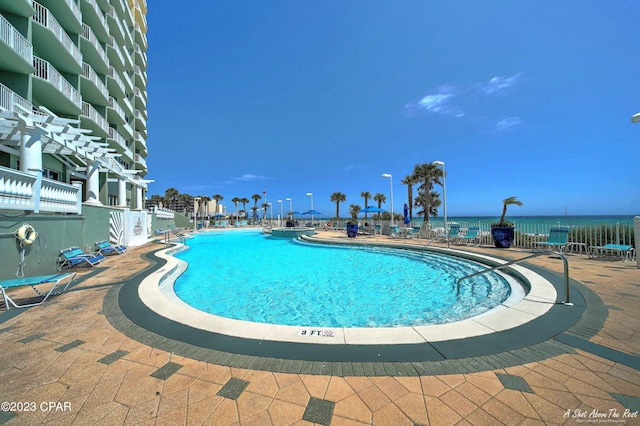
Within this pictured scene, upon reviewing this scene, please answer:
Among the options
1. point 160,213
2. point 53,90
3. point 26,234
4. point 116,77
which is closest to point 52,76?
point 53,90

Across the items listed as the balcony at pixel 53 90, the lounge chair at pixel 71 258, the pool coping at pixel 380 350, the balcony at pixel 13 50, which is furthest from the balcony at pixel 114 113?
the pool coping at pixel 380 350

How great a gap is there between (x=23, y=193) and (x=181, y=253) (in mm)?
7443

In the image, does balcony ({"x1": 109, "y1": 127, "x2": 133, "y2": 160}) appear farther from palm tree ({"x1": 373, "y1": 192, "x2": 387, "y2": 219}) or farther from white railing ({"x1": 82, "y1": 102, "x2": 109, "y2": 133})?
palm tree ({"x1": 373, "y1": 192, "x2": 387, "y2": 219})

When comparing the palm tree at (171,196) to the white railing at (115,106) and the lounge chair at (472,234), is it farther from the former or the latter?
the lounge chair at (472,234)

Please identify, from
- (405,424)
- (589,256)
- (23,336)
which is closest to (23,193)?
(23,336)

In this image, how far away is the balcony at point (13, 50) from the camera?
8906 millimetres

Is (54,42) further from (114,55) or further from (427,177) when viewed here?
(427,177)

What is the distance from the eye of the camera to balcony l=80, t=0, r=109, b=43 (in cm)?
1541

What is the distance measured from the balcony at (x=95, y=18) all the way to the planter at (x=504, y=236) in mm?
26095

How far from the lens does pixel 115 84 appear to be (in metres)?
19.4

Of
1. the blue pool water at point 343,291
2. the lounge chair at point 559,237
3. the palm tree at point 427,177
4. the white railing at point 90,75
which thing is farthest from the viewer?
the palm tree at point 427,177

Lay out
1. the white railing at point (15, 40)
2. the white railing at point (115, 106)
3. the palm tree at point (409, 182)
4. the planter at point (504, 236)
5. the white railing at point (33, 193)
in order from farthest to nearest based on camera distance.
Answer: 1. the palm tree at point (409, 182)
2. the white railing at point (115, 106)
3. the planter at point (504, 236)
4. the white railing at point (15, 40)
5. the white railing at point (33, 193)

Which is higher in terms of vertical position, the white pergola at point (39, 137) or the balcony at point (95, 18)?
the balcony at point (95, 18)

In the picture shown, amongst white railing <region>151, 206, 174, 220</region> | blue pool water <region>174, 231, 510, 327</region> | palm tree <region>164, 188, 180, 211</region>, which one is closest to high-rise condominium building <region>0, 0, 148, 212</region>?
white railing <region>151, 206, 174, 220</region>
